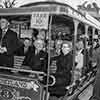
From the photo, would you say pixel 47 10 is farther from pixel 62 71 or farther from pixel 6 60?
pixel 6 60

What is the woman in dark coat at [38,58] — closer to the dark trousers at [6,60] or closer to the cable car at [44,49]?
the cable car at [44,49]

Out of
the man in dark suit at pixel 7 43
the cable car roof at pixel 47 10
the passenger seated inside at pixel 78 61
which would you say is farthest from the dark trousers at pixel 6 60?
the passenger seated inside at pixel 78 61

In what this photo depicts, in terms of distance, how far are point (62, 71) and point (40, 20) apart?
4.12 ft

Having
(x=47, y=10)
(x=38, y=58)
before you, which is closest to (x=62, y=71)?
(x=38, y=58)

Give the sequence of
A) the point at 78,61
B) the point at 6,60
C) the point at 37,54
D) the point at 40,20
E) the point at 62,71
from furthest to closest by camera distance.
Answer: the point at 78,61 → the point at 6,60 → the point at 62,71 → the point at 37,54 → the point at 40,20

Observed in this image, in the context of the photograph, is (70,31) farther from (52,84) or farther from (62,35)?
(52,84)

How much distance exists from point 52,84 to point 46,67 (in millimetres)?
378

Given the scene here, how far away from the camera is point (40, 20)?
3.80m

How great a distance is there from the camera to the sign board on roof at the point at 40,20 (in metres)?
3.76

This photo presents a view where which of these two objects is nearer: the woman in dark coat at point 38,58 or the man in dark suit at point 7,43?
the woman in dark coat at point 38,58

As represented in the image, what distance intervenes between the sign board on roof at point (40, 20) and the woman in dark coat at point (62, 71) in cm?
86

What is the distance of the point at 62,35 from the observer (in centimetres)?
536

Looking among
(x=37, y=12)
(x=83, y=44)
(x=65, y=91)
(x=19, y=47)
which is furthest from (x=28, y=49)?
(x=83, y=44)

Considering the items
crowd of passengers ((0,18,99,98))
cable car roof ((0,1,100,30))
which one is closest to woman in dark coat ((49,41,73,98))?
crowd of passengers ((0,18,99,98))
